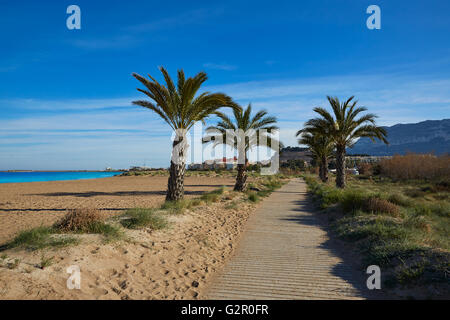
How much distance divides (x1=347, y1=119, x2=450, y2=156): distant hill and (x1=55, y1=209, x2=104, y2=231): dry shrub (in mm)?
127744

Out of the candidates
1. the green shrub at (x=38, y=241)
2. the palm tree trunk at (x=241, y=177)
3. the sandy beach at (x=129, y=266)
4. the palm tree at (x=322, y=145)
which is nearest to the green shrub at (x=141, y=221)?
the sandy beach at (x=129, y=266)

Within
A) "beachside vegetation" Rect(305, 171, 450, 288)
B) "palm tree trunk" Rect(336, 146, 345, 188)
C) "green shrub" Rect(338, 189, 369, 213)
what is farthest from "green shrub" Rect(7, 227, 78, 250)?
"palm tree trunk" Rect(336, 146, 345, 188)

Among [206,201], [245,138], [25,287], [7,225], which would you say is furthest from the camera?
[245,138]

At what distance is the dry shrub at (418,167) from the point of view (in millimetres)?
26812

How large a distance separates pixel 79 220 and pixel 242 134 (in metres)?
14.7

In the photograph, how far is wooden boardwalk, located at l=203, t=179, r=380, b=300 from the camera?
13.4 ft

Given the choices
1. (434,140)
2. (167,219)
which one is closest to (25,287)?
(167,219)

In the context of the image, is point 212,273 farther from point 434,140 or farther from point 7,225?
point 434,140

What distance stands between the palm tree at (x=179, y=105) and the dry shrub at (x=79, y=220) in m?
5.56

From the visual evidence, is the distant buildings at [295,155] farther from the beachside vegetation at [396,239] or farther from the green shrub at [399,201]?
the beachside vegetation at [396,239]

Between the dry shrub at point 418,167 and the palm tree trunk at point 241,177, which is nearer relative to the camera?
the palm tree trunk at point 241,177

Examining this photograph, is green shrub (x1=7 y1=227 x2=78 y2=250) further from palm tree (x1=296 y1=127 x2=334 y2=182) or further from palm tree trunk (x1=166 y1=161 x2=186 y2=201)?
palm tree (x1=296 y1=127 x2=334 y2=182)
